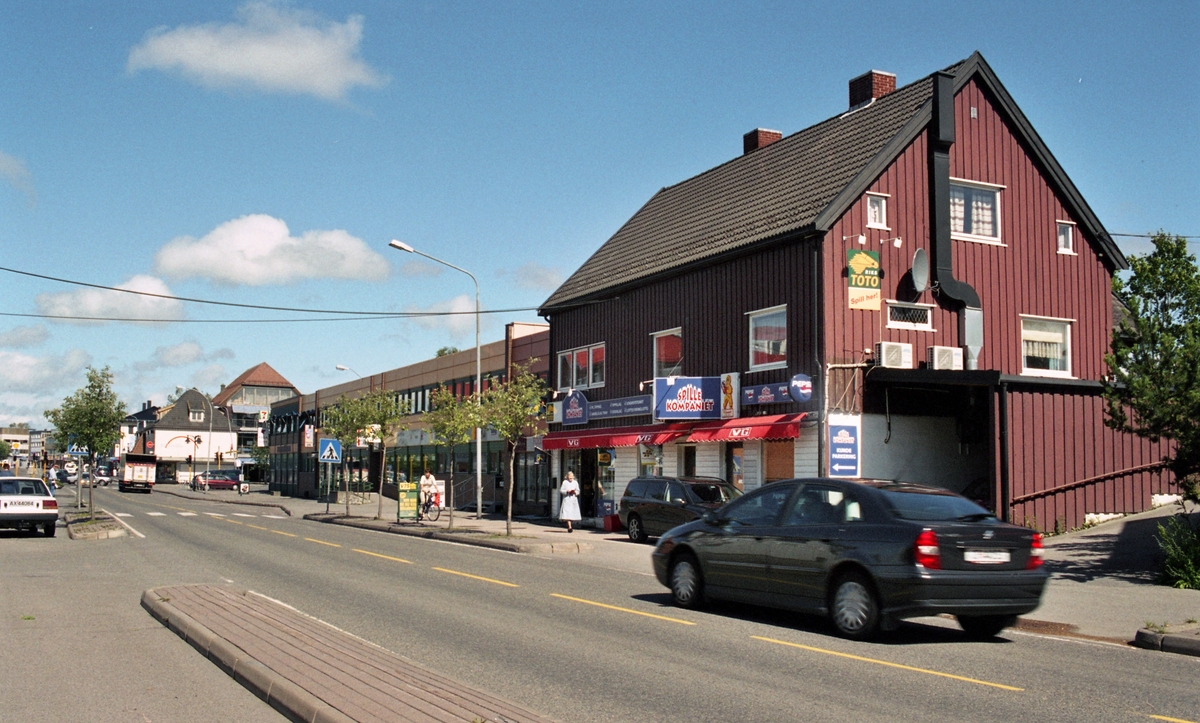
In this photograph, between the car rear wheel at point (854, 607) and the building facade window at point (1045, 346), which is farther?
the building facade window at point (1045, 346)

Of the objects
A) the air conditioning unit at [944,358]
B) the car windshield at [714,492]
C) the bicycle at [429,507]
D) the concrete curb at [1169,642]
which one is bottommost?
the bicycle at [429,507]

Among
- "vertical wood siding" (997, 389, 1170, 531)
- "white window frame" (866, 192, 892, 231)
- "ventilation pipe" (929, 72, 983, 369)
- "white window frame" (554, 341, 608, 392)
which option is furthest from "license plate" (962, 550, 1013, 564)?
"white window frame" (554, 341, 608, 392)

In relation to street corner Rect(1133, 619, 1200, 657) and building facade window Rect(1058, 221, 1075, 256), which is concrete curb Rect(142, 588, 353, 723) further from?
building facade window Rect(1058, 221, 1075, 256)

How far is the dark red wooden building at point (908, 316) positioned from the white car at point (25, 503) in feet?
48.6

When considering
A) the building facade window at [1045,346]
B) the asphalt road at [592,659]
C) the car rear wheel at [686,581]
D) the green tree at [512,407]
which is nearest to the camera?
the asphalt road at [592,659]

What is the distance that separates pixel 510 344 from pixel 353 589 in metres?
26.7

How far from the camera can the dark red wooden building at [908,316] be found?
931 inches

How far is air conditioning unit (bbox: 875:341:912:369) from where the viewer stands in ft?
79.1

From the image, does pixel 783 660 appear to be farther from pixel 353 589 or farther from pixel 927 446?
pixel 927 446

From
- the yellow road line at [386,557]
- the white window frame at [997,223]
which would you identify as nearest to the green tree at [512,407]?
the yellow road line at [386,557]

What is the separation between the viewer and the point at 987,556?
10523 mm

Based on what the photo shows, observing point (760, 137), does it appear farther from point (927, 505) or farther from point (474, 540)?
point (927, 505)

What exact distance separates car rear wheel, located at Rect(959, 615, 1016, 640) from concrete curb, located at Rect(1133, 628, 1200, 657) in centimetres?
122

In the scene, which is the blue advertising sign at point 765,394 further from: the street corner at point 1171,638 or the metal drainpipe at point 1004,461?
the street corner at point 1171,638
